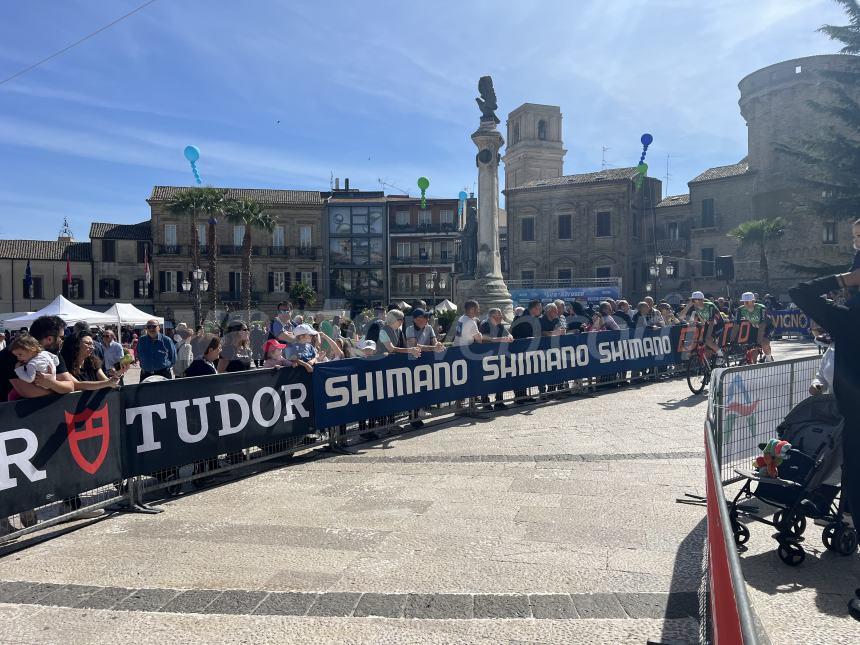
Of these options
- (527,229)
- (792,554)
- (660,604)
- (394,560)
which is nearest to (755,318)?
(792,554)

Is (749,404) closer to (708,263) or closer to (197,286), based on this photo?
(197,286)

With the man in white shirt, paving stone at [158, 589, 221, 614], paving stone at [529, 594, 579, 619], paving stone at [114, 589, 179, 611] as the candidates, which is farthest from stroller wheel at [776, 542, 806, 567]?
the man in white shirt

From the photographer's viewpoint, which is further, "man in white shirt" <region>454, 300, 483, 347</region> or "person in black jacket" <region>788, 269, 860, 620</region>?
"man in white shirt" <region>454, 300, 483, 347</region>

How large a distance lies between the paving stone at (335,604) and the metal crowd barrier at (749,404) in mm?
2915

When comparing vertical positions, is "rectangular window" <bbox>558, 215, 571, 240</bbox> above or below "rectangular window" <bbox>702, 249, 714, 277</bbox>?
above

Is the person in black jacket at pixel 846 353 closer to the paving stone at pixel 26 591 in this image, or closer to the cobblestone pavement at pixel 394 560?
the cobblestone pavement at pixel 394 560

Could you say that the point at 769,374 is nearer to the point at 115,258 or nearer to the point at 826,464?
the point at 826,464

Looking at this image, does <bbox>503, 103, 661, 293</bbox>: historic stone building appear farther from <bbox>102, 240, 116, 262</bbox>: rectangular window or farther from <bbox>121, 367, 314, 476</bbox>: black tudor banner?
<bbox>121, 367, 314, 476</bbox>: black tudor banner

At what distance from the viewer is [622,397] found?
1218 cm

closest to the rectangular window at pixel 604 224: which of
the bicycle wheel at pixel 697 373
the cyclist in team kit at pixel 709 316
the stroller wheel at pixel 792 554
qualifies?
the cyclist in team kit at pixel 709 316

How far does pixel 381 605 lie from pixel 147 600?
150 cm

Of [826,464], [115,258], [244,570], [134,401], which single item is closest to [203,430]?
[134,401]

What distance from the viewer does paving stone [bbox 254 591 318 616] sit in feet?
12.2

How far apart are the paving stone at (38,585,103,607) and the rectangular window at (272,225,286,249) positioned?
54.5 m
